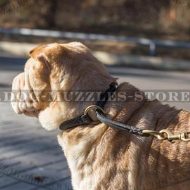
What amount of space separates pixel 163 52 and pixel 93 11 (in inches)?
303

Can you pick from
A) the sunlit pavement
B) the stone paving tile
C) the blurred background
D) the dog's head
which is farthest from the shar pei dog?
the blurred background

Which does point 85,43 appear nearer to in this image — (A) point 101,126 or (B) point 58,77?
(B) point 58,77

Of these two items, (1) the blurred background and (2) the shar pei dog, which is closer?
(2) the shar pei dog

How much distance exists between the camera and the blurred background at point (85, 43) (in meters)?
6.78

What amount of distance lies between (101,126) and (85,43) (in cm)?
1929

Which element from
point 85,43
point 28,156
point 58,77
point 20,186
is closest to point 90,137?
point 58,77

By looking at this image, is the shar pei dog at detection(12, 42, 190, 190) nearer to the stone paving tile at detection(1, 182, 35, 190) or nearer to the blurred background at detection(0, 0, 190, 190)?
the stone paving tile at detection(1, 182, 35, 190)

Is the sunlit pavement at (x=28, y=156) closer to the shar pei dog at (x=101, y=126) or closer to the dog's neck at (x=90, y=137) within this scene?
the shar pei dog at (x=101, y=126)


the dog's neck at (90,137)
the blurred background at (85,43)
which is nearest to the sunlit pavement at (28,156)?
the blurred background at (85,43)

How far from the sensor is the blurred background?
6.78 metres

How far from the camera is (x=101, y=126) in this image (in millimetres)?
3838

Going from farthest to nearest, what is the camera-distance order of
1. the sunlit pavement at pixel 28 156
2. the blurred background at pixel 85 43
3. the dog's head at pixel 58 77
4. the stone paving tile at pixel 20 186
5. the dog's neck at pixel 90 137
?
the blurred background at pixel 85 43 < the sunlit pavement at pixel 28 156 < the stone paving tile at pixel 20 186 < the dog's head at pixel 58 77 < the dog's neck at pixel 90 137

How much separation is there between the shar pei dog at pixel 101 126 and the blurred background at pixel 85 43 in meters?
2.14

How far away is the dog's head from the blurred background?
209 cm
